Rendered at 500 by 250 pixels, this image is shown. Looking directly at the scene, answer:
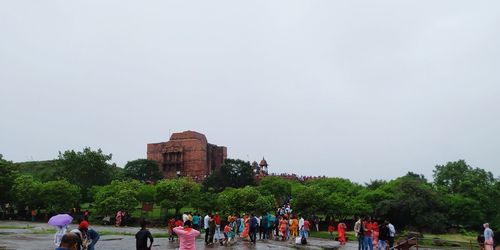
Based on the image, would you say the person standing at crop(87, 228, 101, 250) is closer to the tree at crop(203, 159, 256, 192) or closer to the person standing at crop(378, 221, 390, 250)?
the person standing at crop(378, 221, 390, 250)

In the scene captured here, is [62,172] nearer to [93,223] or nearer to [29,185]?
[29,185]

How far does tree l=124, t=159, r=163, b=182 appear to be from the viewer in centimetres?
8331

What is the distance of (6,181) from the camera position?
140 feet

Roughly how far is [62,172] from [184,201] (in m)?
34.1

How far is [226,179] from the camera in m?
74.1

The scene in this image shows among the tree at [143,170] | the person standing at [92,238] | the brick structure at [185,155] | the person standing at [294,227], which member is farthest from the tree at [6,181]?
the brick structure at [185,155]

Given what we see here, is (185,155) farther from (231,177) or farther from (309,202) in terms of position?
(309,202)

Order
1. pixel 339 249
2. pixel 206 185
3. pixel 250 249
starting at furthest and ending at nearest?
pixel 206 185 → pixel 339 249 → pixel 250 249

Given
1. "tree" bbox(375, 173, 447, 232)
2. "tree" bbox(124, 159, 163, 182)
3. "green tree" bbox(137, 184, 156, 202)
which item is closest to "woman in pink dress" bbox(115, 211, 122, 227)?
"green tree" bbox(137, 184, 156, 202)

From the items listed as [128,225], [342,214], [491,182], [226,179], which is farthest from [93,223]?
[491,182]

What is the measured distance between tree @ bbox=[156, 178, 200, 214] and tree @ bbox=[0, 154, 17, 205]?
1417 cm

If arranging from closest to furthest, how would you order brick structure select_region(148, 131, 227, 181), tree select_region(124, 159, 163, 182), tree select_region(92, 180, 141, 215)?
tree select_region(92, 180, 141, 215) → tree select_region(124, 159, 163, 182) → brick structure select_region(148, 131, 227, 181)

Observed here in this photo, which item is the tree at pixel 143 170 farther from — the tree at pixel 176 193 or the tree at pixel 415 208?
the tree at pixel 415 208

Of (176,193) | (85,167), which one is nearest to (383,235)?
(176,193)
